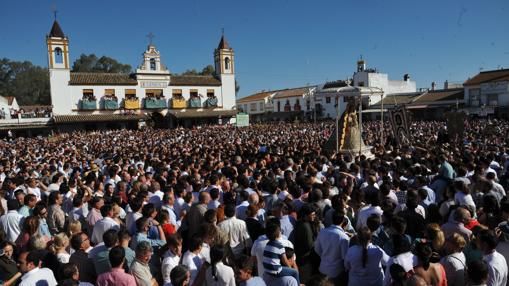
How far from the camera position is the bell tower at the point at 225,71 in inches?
1823

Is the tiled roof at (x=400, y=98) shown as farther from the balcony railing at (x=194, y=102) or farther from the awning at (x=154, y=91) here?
the awning at (x=154, y=91)

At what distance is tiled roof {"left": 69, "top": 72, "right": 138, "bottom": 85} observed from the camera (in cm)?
3941

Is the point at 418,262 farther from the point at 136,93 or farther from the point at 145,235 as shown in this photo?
the point at 136,93

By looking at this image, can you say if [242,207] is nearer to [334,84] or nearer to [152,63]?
[152,63]

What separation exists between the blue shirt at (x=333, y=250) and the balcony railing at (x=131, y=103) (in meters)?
39.4

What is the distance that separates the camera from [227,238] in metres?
5.17

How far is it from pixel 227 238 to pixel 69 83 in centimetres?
3878

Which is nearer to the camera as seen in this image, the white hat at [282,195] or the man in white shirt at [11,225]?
the man in white shirt at [11,225]

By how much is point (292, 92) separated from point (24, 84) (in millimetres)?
45031

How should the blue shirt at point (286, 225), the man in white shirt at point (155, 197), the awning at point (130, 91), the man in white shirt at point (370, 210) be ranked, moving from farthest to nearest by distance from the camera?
the awning at point (130, 91), the man in white shirt at point (155, 197), the man in white shirt at point (370, 210), the blue shirt at point (286, 225)

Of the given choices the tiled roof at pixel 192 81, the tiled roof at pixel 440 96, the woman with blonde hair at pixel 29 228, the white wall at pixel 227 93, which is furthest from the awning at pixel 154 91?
the woman with blonde hair at pixel 29 228

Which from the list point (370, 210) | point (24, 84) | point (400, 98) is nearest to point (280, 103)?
point (400, 98)

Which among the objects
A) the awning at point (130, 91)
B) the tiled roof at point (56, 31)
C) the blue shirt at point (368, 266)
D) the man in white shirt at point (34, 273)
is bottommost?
the blue shirt at point (368, 266)

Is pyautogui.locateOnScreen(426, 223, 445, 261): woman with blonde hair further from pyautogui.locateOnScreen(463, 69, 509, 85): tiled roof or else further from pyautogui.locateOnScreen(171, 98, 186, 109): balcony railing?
pyautogui.locateOnScreen(463, 69, 509, 85): tiled roof
